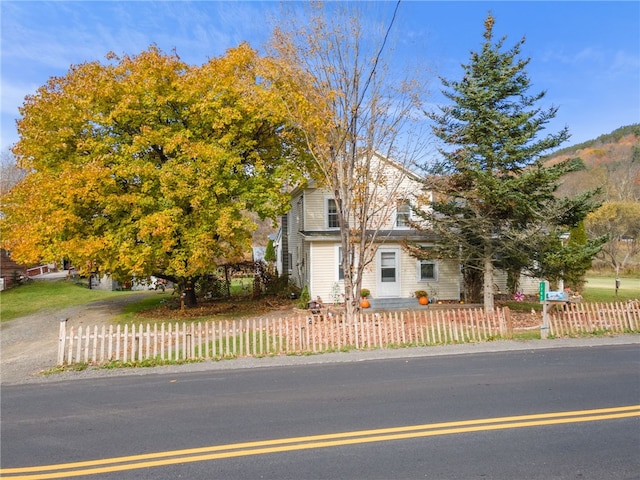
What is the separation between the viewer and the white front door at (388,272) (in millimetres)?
21234

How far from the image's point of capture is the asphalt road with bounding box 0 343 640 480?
14.8ft

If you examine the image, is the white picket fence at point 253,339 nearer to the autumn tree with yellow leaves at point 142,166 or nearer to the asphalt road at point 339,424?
the asphalt road at point 339,424

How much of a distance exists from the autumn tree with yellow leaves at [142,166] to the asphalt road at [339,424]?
814cm

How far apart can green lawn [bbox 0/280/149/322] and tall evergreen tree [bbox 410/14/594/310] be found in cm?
1926

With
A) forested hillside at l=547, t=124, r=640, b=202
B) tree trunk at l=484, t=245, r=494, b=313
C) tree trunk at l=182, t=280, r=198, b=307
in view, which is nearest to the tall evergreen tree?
tree trunk at l=484, t=245, r=494, b=313

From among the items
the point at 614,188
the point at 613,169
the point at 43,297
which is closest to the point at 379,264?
the point at 43,297

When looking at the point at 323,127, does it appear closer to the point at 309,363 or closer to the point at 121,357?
the point at 309,363

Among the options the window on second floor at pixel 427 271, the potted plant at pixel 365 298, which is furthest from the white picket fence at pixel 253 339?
the window on second floor at pixel 427 271

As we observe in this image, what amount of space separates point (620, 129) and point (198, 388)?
10705 centimetres

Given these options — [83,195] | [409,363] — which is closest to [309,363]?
[409,363]

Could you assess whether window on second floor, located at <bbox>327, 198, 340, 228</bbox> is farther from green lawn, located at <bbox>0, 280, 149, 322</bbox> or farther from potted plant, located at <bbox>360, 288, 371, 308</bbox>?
green lawn, located at <bbox>0, 280, 149, 322</bbox>

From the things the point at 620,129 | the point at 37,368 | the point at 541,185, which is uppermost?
the point at 620,129

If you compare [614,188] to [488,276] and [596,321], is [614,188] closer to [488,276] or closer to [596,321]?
[488,276]

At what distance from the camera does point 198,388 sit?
7.86m
